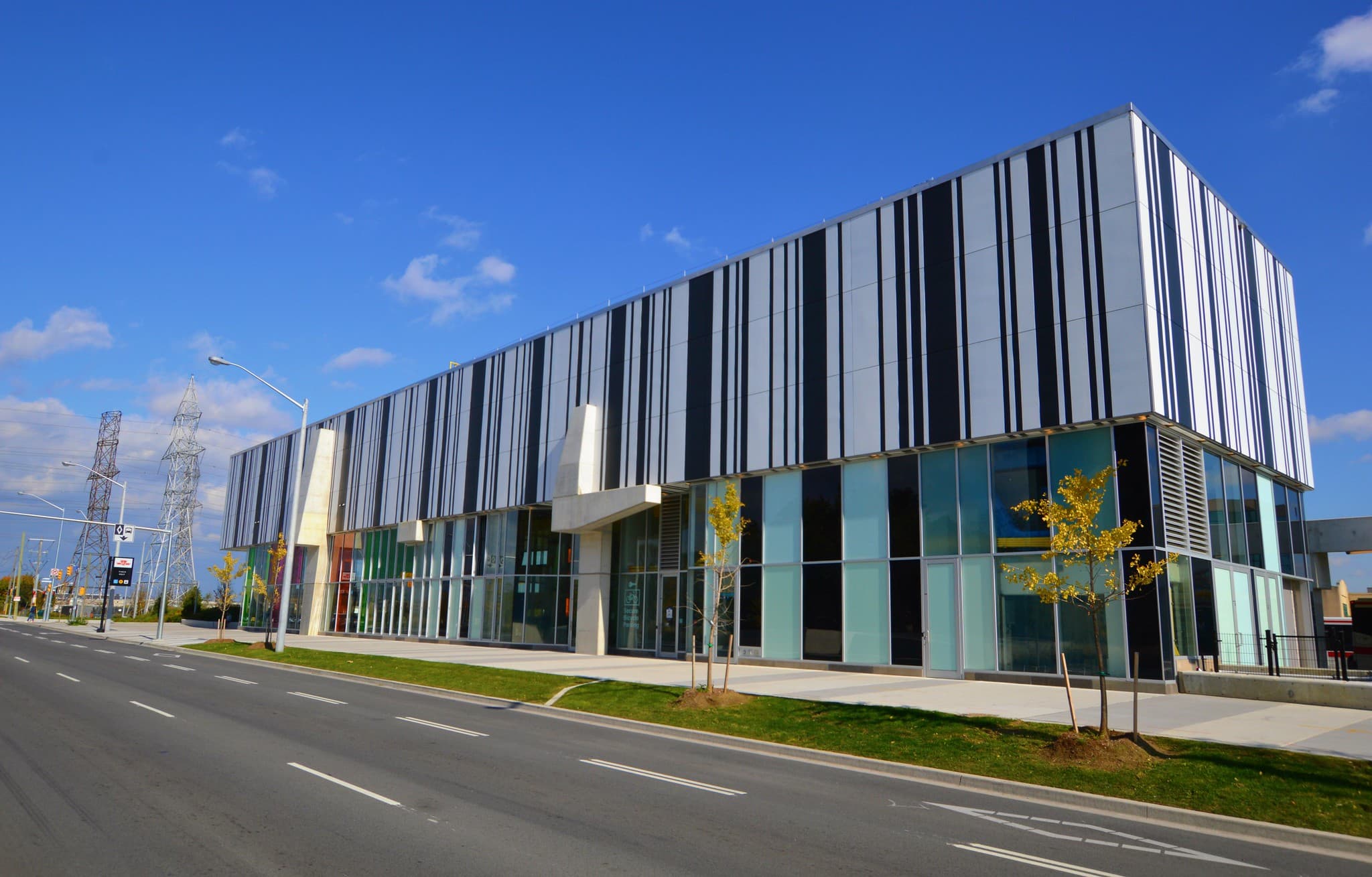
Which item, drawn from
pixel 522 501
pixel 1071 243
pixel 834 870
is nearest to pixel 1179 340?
pixel 1071 243

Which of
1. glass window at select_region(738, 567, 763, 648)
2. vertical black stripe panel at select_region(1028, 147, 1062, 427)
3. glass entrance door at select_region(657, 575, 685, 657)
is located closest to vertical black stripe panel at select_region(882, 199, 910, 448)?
vertical black stripe panel at select_region(1028, 147, 1062, 427)

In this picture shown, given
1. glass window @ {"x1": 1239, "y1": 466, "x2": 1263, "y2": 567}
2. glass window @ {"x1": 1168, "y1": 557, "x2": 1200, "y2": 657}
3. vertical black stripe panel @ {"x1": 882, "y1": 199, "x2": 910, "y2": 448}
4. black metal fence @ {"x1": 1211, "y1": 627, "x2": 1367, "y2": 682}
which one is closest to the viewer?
black metal fence @ {"x1": 1211, "y1": 627, "x2": 1367, "y2": 682}

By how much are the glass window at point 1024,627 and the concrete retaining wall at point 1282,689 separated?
2869mm

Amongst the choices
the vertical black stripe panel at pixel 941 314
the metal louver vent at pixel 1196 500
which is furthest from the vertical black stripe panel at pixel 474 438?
the metal louver vent at pixel 1196 500

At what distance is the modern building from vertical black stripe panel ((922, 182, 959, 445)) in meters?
0.08

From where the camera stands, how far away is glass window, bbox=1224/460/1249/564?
81.7 ft

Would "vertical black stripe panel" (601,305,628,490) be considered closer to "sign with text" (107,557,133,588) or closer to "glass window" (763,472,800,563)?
"glass window" (763,472,800,563)

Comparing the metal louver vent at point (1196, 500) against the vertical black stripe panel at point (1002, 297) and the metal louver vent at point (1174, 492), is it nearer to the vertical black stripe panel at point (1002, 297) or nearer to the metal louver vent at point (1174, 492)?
→ the metal louver vent at point (1174, 492)

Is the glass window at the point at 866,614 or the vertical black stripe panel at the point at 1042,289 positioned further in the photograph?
the glass window at the point at 866,614

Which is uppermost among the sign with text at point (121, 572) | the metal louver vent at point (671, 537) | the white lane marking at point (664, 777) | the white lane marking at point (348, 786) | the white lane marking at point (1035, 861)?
the metal louver vent at point (671, 537)

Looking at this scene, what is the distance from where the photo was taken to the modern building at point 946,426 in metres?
21.1

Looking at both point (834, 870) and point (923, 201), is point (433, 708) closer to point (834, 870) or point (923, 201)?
point (834, 870)

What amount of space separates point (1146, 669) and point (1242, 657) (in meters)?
6.15

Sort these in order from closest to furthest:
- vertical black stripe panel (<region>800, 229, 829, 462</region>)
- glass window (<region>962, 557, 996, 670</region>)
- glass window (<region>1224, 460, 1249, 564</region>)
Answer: glass window (<region>962, 557, 996, 670</region>)
glass window (<region>1224, 460, 1249, 564</region>)
vertical black stripe panel (<region>800, 229, 829, 462</region>)
